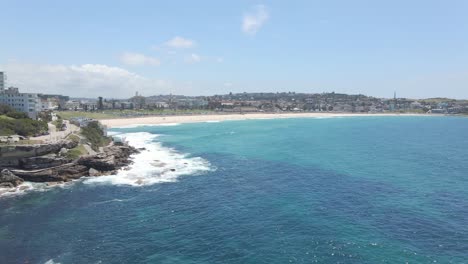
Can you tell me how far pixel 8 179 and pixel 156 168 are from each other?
918 inches

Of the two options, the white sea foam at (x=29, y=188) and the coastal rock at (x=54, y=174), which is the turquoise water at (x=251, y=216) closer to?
the white sea foam at (x=29, y=188)

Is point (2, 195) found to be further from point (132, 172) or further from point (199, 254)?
point (199, 254)

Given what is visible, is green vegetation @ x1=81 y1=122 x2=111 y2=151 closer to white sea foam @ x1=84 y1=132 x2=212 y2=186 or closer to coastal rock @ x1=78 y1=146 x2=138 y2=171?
coastal rock @ x1=78 y1=146 x2=138 y2=171

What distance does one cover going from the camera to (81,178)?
60.0m

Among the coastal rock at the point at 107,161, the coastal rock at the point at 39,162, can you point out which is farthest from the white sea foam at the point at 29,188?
the coastal rock at the point at 107,161

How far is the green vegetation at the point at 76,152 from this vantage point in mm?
64188

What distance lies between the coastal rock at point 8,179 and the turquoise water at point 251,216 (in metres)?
5.92

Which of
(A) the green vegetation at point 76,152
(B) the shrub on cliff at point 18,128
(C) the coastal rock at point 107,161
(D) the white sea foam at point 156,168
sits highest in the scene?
(B) the shrub on cliff at point 18,128

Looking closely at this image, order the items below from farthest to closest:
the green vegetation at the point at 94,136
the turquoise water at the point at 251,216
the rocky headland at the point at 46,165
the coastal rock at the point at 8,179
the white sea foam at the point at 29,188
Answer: the green vegetation at the point at 94,136 < the rocky headland at the point at 46,165 < the coastal rock at the point at 8,179 < the white sea foam at the point at 29,188 < the turquoise water at the point at 251,216

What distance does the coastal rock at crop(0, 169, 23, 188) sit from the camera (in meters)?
54.2

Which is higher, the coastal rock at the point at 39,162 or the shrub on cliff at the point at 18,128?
the shrub on cliff at the point at 18,128

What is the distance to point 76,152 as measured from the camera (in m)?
66.4

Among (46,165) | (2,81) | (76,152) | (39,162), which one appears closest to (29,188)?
(46,165)

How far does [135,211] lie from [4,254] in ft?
46.6
